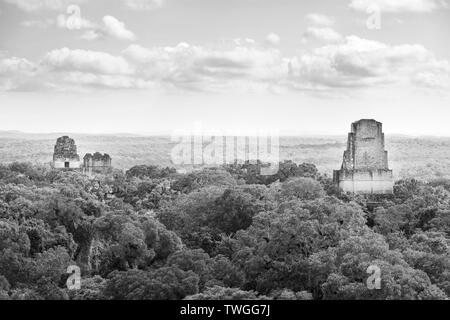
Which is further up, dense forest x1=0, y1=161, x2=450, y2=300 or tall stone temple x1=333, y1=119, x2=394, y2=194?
tall stone temple x1=333, y1=119, x2=394, y2=194

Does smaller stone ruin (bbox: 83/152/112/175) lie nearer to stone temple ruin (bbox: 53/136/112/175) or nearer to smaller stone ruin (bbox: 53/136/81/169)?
stone temple ruin (bbox: 53/136/112/175)

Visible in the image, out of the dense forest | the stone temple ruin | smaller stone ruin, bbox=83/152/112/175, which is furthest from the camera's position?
smaller stone ruin, bbox=83/152/112/175

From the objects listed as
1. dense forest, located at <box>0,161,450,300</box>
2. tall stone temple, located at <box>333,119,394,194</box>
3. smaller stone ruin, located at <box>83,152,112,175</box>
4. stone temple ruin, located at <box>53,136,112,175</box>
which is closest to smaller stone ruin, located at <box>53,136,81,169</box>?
stone temple ruin, located at <box>53,136,112,175</box>

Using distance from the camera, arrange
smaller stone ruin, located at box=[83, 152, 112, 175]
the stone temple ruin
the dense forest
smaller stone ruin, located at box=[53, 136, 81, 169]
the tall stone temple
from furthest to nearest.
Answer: smaller stone ruin, located at box=[83, 152, 112, 175] < smaller stone ruin, located at box=[53, 136, 81, 169] < the stone temple ruin < the tall stone temple < the dense forest

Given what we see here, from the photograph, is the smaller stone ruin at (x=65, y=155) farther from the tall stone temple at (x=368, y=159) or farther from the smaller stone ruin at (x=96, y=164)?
the tall stone temple at (x=368, y=159)

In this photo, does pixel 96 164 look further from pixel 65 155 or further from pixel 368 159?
pixel 368 159

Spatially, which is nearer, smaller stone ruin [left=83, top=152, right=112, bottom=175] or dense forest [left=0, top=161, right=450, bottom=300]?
dense forest [left=0, top=161, right=450, bottom=300]
